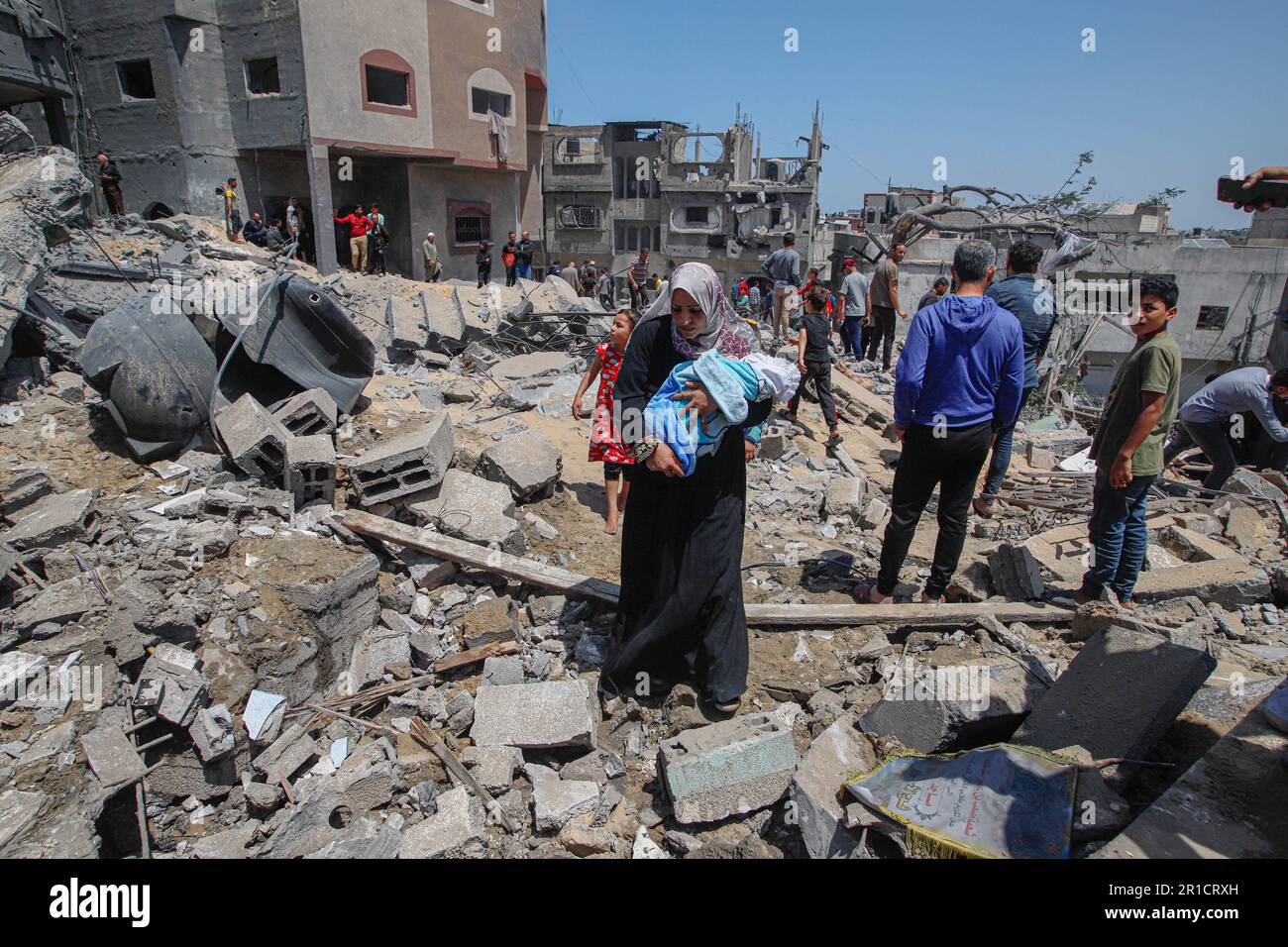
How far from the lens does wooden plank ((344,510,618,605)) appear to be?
3.68 m

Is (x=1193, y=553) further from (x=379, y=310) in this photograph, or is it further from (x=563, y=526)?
(x=379, y=310)

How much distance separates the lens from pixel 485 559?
3.84m

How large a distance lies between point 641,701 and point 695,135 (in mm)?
38265

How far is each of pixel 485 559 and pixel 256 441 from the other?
5.98ft

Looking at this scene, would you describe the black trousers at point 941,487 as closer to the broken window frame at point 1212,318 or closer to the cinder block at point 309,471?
the cinder block at point 309,471

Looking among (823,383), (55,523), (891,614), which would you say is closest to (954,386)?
(891,614)

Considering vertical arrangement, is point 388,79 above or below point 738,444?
above

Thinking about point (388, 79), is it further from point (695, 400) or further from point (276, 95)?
point (695, 400)

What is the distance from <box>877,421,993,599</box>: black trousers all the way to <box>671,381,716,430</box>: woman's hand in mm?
1375

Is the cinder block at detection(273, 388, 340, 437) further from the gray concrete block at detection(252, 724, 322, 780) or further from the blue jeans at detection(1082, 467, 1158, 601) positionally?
the blue jeans at detection(1082, 467, 1158, 601)

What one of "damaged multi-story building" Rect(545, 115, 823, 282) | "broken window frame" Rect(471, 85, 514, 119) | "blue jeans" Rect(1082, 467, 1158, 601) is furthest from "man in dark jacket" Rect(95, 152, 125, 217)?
"damaged multi-story building" Rect(545, 115, 823, 282)

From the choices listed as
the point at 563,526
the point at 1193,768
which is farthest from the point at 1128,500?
the point at 563,526

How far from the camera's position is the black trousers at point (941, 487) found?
3.35m

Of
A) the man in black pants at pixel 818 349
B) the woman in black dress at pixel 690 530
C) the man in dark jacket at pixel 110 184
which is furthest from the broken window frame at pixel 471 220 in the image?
the woman in black dress at pixel 690 530
